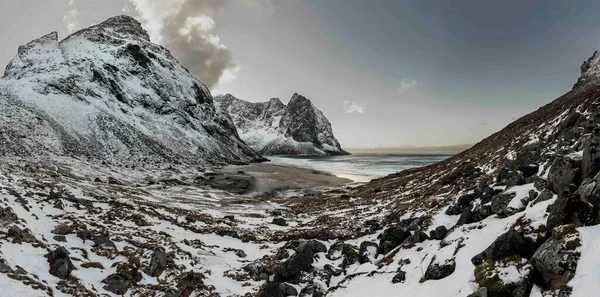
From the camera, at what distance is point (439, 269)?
41.3 feet

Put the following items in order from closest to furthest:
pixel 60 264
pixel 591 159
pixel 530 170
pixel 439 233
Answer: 1. pixel 591 159
2. pixel 60 264
3. pixel 439 233
4. pixel 530 170

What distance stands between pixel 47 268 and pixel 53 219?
8.05 meters

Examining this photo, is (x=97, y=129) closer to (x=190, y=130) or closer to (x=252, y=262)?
(x=190, y=130)

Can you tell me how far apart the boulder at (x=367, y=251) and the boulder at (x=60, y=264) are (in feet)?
51.4

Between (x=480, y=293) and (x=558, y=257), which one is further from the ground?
(x=558, y=257)

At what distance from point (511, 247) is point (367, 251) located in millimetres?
10475

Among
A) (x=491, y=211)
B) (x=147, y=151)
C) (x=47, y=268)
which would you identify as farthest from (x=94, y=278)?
(x=147, y=151)

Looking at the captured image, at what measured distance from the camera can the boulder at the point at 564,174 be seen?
12.6 metres

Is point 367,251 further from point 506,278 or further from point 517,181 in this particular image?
point 506,278

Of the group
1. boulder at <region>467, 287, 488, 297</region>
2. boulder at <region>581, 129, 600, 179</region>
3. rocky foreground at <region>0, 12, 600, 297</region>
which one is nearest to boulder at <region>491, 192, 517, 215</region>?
rocky foreground at <region>0, 12, 600, 297</region>

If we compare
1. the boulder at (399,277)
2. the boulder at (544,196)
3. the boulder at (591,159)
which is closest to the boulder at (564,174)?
the boulder at (544,196)

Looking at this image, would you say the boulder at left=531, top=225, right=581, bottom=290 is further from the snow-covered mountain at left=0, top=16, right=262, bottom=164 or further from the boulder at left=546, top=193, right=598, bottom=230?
the snow-covered mountain at left=0, top=16, right=262, bottom=164

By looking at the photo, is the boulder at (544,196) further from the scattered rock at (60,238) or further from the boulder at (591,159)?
the scattered rock at (60,238)

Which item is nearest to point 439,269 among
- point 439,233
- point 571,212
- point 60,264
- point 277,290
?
point 571,212
